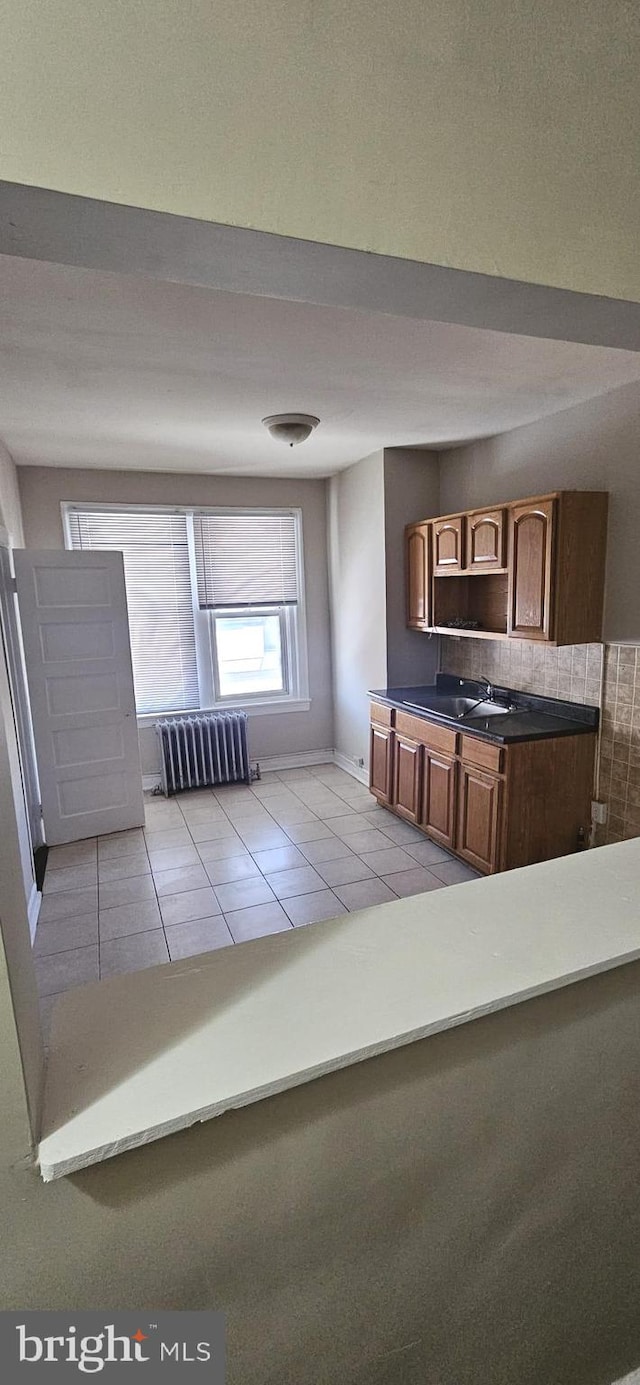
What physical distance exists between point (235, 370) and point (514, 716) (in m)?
2.27

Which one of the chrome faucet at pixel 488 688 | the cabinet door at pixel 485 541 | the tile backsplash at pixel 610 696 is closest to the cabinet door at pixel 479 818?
the tile backsplash at pixel 610 696

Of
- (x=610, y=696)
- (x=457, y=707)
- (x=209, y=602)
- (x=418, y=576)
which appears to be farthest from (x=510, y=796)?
(x=209, y=602)

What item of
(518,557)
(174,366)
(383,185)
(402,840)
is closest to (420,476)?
(518,557)

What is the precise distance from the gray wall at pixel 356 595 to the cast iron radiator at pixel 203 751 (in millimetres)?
934

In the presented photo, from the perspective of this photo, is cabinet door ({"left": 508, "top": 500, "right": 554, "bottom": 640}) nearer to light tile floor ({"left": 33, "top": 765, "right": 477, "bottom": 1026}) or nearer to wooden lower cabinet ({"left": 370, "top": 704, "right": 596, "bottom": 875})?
wooden lower cabinet ({"left": 370, "top": 704, "right": 596, "bottom": 875})

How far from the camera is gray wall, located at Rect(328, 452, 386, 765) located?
4.32 metres

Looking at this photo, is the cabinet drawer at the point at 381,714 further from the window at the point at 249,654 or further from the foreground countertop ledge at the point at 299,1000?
the foreground countertop ledge at the point at 299,1000

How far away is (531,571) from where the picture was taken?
9.95ft

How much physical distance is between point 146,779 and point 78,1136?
439 centimetres

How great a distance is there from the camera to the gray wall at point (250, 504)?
433 cm

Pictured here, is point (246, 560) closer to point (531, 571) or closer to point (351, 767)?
point (351, 767)

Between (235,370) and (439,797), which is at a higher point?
(235,370)

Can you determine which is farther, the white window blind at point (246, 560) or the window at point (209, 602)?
the white window blind at point (246, 560)

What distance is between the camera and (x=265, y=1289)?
812mm
